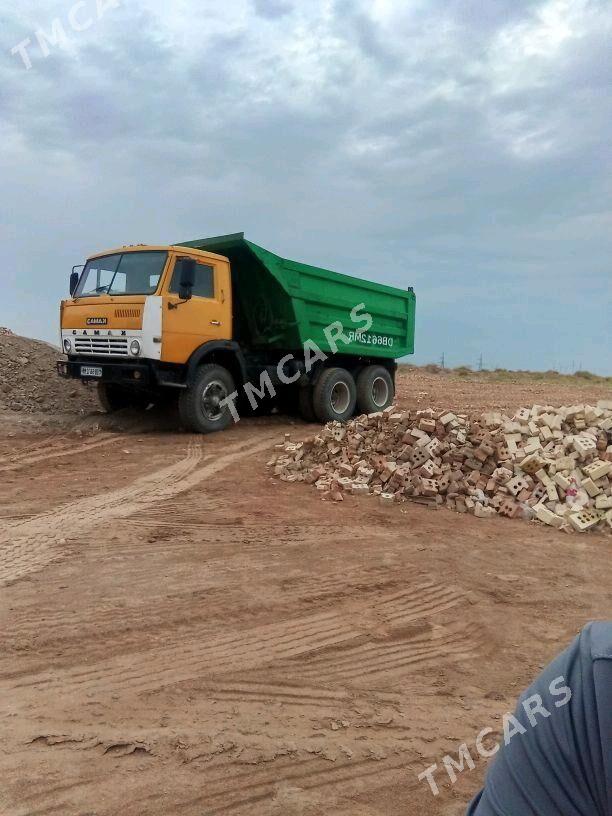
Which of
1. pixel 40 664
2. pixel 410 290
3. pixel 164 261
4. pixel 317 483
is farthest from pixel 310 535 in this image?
pixel 410 290

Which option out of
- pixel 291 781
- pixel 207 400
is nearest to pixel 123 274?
pixel 207 400

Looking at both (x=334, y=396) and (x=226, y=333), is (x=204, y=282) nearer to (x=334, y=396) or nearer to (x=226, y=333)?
(x=226, y=333)

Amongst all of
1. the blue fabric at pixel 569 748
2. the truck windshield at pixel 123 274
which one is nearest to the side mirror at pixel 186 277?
the truck windshield at pixel 123 274

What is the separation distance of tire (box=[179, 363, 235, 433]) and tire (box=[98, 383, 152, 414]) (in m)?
1.46

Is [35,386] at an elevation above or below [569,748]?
above

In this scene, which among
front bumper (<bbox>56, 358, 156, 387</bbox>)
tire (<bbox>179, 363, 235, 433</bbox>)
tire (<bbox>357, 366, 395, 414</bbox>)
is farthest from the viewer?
tire (<bbox>357, 366, 395, 414</bbox>)

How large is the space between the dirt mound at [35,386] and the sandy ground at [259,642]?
531cm

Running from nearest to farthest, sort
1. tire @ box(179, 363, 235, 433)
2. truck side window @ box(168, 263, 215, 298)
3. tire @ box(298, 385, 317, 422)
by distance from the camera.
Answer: truck side window @ box(168, 263, 215, 298), tire @ box(179, 363, 235, 433), tire @ box(298, 385, 317, 422)

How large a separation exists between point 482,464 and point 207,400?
4414 millimetres

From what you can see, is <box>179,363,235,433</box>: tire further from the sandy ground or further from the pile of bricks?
the sandy ground

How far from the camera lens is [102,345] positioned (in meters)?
9.52

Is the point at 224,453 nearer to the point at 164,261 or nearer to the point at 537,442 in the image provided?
the point at 164,261

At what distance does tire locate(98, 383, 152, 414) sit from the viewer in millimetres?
11258

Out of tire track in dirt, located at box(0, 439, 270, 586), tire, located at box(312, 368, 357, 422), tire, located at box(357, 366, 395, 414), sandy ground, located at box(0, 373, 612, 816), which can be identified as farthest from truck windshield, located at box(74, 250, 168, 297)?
tire, located at box(357, 366, 395, 414)
